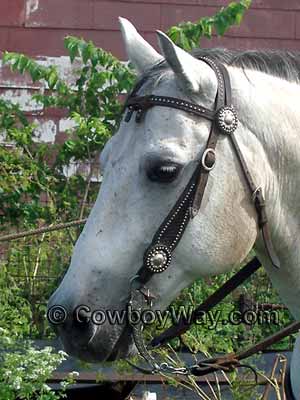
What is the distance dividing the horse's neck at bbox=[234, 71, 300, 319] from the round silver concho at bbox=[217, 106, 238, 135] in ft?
0.19

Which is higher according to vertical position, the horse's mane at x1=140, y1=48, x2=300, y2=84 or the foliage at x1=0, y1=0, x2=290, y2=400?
the horse's mane at x1=140, y1=48, x2=300, y2=84

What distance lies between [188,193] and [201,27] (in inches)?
141

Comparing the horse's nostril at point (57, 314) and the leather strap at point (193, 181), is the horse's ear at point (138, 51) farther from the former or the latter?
the horse's nostril at point (57, 314)

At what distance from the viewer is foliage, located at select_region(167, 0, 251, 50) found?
6.05 meters

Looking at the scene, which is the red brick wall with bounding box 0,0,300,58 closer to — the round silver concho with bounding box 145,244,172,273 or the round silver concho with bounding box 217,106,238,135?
the round silver concho with bounding box 217,106,238,135

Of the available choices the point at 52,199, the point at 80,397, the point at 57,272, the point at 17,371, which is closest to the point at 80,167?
the point at 52,199

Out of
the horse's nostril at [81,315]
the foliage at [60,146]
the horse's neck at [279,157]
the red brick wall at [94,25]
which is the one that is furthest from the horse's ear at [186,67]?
the red brick wall at [94,25]

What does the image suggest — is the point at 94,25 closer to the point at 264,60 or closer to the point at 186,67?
the point at 264,60

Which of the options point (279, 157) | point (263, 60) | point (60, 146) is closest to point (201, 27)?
point (60, 146)

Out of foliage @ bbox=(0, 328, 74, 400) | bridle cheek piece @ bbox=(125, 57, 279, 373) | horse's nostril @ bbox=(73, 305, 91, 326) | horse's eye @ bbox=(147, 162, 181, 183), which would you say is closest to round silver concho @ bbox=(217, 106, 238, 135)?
bridle cheek piece @ bbox=(125, 57, 279, 373)

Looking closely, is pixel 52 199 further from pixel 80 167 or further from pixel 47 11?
pixel 47 11

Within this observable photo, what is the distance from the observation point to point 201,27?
6.15 meters

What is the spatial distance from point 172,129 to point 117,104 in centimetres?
355

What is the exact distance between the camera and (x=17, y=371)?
403cm
